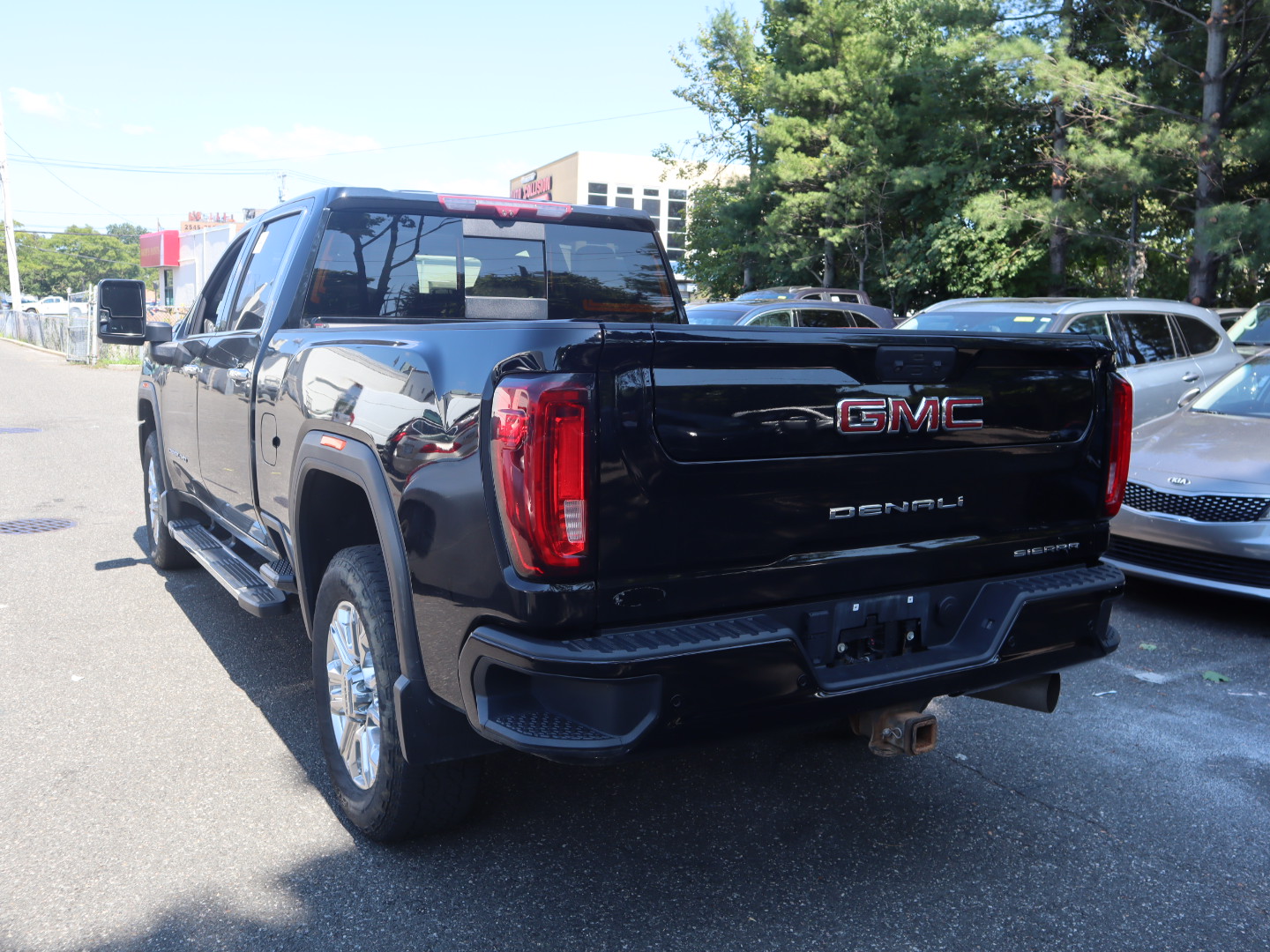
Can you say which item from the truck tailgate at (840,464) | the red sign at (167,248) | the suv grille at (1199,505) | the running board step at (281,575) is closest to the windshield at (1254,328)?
the suv grille at (1199,505)

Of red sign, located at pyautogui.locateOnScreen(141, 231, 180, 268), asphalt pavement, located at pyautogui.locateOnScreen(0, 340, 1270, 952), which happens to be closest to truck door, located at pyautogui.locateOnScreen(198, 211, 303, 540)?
asphalt pavement, located at pyautogui.locateOnScreen(0, 340, 1270, 952)

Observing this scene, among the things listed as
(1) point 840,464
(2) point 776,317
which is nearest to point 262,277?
(1) point 840,464

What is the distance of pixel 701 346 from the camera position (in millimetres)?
2445

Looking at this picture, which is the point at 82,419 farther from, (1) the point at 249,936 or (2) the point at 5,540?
(1) the point at 249,936

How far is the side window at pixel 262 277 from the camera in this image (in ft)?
14.3

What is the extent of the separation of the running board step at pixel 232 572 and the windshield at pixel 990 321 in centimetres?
611

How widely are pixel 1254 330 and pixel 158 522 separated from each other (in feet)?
41.7

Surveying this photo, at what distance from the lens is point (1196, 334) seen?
10.3 meters

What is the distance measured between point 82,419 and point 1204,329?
46.1ft

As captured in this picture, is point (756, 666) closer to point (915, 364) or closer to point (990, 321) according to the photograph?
point (915, 364)

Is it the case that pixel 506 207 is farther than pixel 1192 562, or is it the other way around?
pixel 1192 562

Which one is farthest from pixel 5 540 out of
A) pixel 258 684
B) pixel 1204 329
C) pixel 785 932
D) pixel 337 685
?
pixel 1204 329

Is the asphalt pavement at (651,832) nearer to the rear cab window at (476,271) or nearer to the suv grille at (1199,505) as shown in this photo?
the suv grille at (1199,505)

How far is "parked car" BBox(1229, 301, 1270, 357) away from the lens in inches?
504
